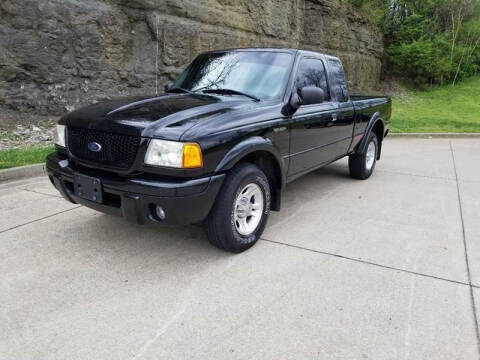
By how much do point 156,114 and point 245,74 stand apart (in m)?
1.36

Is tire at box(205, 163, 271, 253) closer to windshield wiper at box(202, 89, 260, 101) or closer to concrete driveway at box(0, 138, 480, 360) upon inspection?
concrete driveway at box(0, 138, 480, 360)

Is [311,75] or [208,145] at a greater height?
[311,75]

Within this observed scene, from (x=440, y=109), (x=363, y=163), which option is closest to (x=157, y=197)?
(x=363, y=163)

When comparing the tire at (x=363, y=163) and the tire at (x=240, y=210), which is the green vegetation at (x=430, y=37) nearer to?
the tire at (x=363, y=163)

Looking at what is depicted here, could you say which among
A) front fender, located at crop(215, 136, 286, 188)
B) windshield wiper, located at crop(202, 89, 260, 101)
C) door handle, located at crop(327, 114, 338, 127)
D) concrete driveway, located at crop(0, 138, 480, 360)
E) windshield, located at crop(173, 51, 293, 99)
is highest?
windshield, located at crop(173, 51, 293, 99)

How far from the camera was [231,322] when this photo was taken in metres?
2.58

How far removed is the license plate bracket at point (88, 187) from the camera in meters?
3.08

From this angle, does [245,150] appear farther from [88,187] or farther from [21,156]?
[21,156]

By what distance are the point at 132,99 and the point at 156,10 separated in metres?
6.72

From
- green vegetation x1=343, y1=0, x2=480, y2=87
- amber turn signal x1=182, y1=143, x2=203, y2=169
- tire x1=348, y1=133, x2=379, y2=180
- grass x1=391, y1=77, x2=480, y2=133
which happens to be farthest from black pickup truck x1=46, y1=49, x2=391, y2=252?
green vegetation x1=343, y1=0, x2=480, y2=87

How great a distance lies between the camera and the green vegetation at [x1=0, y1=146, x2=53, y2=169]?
19.1 ft

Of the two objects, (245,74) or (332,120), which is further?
(332,120)

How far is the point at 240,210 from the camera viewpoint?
3520 millimetres

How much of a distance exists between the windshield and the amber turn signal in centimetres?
131
